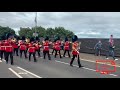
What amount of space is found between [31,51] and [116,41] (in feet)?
28.6

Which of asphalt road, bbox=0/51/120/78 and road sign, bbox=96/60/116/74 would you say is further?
road sign, bbox=96/60/116/74

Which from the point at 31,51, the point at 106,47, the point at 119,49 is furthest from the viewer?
the point at 106,47

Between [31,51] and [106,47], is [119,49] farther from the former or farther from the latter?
[31,51]

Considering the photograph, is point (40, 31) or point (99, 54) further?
point (40, 31)

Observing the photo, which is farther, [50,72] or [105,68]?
[105,68]

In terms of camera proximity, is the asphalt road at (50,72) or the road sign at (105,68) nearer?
the asphalt road at (50,72)

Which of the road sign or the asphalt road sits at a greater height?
the asphalt road

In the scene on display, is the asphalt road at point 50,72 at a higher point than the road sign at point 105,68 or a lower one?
higher

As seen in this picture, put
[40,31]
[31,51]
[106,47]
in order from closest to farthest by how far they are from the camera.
Result: [31,51]
[106,47]
[40,31]
